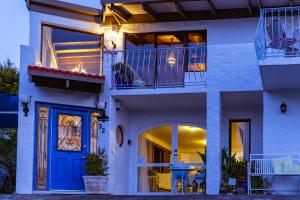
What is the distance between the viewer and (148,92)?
1695cm

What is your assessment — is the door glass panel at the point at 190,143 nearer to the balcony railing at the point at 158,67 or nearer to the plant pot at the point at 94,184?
the balcony railing at the point at 158,67

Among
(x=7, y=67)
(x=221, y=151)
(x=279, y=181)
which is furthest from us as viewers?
(x=7, y=67)

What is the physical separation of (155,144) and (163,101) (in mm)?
1576

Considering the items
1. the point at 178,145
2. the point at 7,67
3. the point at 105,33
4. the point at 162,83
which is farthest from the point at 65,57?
the point at 7,67

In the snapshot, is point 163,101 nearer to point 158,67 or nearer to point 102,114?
point 158,67

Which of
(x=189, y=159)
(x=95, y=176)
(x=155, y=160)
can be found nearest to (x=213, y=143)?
(x=189, y=159)

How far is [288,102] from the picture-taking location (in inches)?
629

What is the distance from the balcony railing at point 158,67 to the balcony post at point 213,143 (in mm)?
873

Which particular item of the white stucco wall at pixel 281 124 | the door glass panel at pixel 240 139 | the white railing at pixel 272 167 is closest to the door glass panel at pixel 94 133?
the door glass panel at pixel 240 139

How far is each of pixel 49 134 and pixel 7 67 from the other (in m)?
9.66

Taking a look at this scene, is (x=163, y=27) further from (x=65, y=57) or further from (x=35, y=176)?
(x=35, y=176)

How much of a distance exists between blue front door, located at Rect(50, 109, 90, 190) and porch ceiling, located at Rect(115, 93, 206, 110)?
125 centimetres

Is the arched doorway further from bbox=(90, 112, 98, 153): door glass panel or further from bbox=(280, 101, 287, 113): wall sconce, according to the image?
bbox=(280, 101, 287, 113): wall sconce

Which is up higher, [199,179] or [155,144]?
[155,144]
